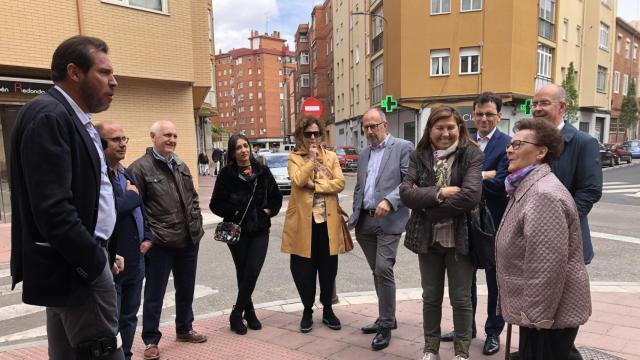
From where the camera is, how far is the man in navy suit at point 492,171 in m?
3.54

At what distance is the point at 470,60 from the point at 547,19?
6.89 metres

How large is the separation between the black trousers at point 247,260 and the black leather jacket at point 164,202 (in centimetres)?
55

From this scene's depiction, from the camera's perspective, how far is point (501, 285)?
2.62 meters

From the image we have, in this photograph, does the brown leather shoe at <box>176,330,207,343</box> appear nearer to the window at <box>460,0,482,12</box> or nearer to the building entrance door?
the building entrance door

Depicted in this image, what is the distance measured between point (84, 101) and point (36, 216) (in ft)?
1.99

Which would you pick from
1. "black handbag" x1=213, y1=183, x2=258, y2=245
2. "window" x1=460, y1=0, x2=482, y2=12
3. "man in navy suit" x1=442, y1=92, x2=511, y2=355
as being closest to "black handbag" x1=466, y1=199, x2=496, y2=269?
"man in navy suit" x1=442, y1=92, x2=511, y2=355

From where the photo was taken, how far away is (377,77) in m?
31.0

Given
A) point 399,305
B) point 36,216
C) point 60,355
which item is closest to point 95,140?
point 36,216

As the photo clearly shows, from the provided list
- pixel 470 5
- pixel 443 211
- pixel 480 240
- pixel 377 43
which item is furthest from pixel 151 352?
pixel 377 43

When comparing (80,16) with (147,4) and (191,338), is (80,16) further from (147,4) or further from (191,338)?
(191,338)

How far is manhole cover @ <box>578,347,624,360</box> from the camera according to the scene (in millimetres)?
3293

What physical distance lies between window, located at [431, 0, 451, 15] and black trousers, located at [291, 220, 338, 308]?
24.3 meters

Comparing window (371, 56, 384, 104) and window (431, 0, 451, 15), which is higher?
window (431, 0, 451, 15)

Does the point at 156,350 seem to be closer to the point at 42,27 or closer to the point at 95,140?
the point at 95,140
